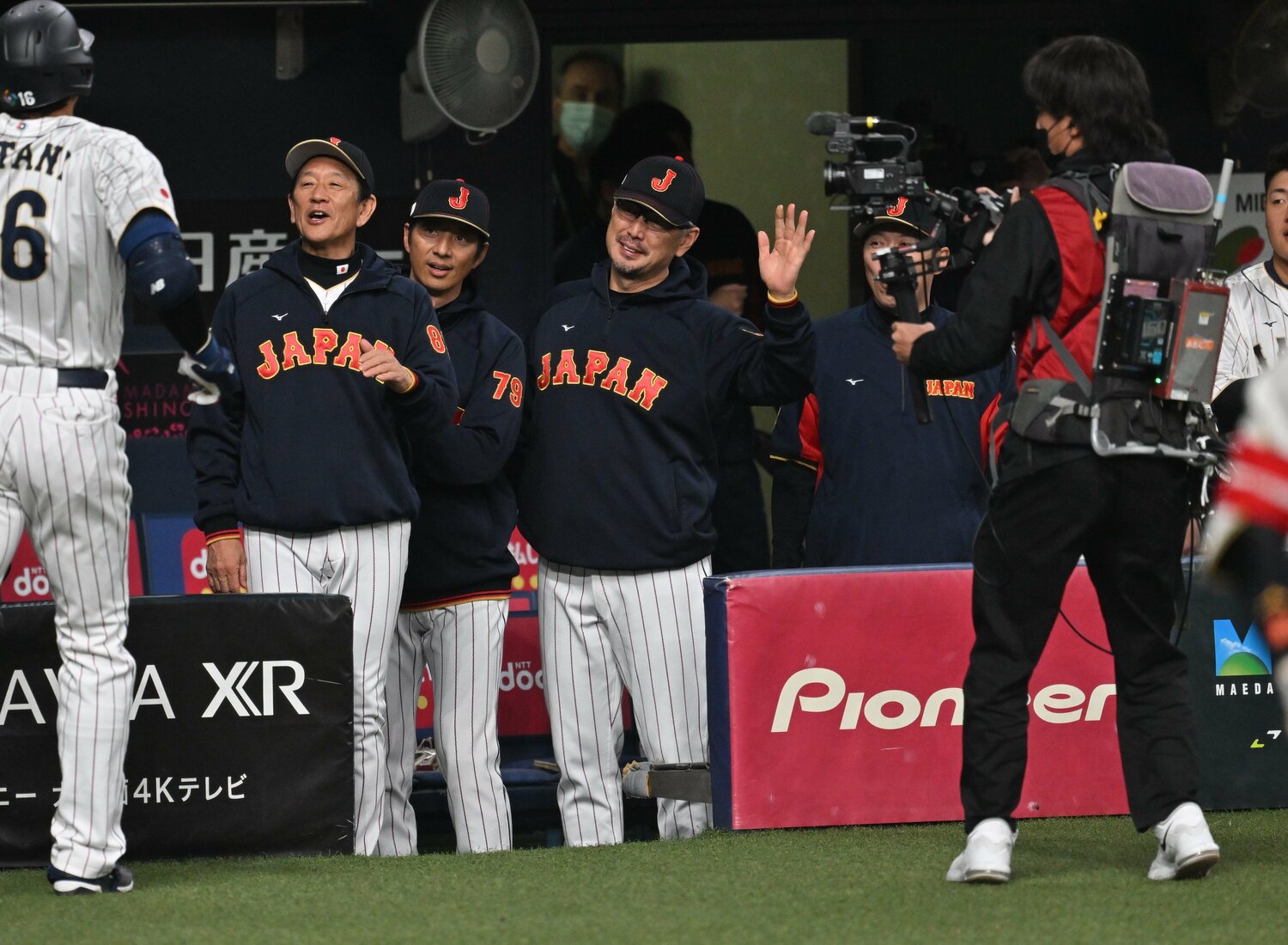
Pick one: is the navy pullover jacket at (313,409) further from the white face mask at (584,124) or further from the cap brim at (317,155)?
the white face mask at (584,124)

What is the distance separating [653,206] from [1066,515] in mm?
1822

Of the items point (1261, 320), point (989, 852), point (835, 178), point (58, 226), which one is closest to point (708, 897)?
point (989, 852)

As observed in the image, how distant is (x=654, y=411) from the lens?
507cm

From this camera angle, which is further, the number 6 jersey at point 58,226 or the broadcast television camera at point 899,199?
the broadcast television camera at point 899,199

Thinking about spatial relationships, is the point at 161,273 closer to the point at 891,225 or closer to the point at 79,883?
the point at 79,883

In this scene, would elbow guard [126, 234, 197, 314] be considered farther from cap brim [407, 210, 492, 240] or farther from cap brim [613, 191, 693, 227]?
cap brim [613, 191, 693, 227]

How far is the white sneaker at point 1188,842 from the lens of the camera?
3.84m

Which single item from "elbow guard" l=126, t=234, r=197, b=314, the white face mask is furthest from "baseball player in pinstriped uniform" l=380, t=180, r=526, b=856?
the white face mask

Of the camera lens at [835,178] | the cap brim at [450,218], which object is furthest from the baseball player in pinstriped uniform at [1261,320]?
the cap brim at [450,218]

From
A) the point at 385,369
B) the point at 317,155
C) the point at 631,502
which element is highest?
the point at 317,155

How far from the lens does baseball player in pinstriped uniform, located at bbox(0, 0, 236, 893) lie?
3871mm

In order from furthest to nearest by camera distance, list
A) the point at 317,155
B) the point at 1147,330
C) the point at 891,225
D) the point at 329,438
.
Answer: the point at 891,225, the point at 317,155, the point at 329,438, the point at 1147,330

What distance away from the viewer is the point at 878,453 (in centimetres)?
528

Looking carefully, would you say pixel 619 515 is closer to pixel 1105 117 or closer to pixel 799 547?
pixel 799 547
